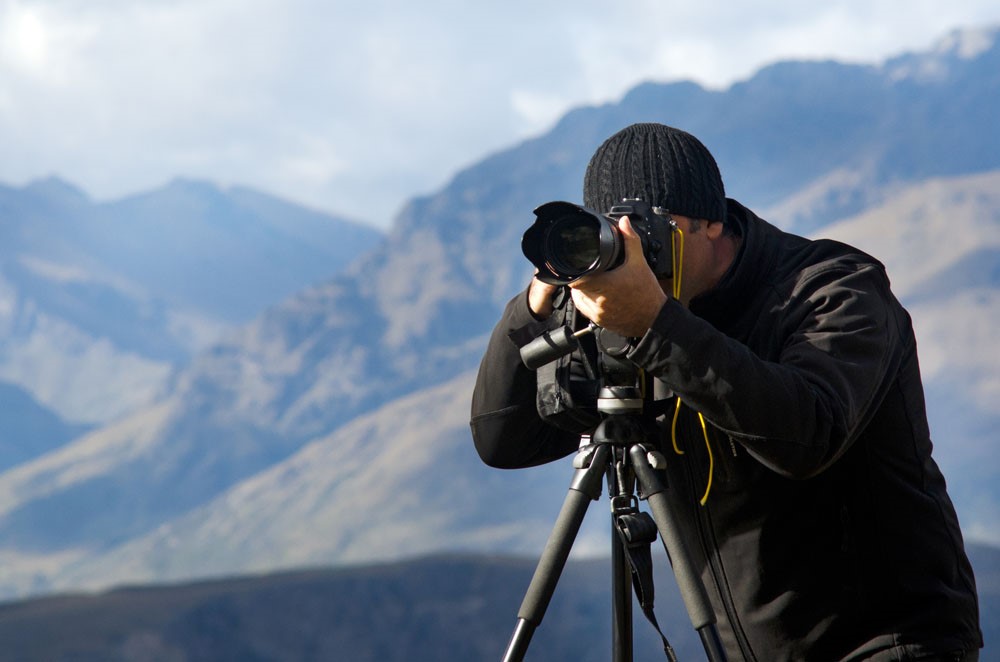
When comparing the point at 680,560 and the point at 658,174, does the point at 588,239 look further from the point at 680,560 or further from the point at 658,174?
the point at 680,560

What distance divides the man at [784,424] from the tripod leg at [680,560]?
8 cm

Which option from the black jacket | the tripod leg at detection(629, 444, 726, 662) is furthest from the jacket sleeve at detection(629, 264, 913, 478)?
the tripod leg at detection(629, 444, 726, 662)

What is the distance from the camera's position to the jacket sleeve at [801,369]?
3.43 ft

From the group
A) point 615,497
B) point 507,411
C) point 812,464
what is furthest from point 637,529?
point 507,411

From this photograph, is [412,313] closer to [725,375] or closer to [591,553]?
[591,553]

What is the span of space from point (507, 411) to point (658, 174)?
14.4 inches

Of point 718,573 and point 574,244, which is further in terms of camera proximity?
point 718,573

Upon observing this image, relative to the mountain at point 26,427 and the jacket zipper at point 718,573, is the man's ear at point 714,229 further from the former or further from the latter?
the mountain at point 26,427

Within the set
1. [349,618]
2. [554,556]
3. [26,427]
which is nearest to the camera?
[554,556]

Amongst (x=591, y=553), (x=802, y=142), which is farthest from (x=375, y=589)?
(x=802, y=142)

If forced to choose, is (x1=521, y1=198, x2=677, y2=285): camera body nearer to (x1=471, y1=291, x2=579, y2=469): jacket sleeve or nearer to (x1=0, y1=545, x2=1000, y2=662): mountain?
(x1=471, y1=291, x2=579, y2=469): jacket sleeve

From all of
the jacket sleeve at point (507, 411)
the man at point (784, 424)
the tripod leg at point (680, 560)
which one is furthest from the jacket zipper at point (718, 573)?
the jacket sleeve at point (507, 411)

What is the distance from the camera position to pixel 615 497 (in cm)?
122

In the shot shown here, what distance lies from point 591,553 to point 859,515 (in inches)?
716
